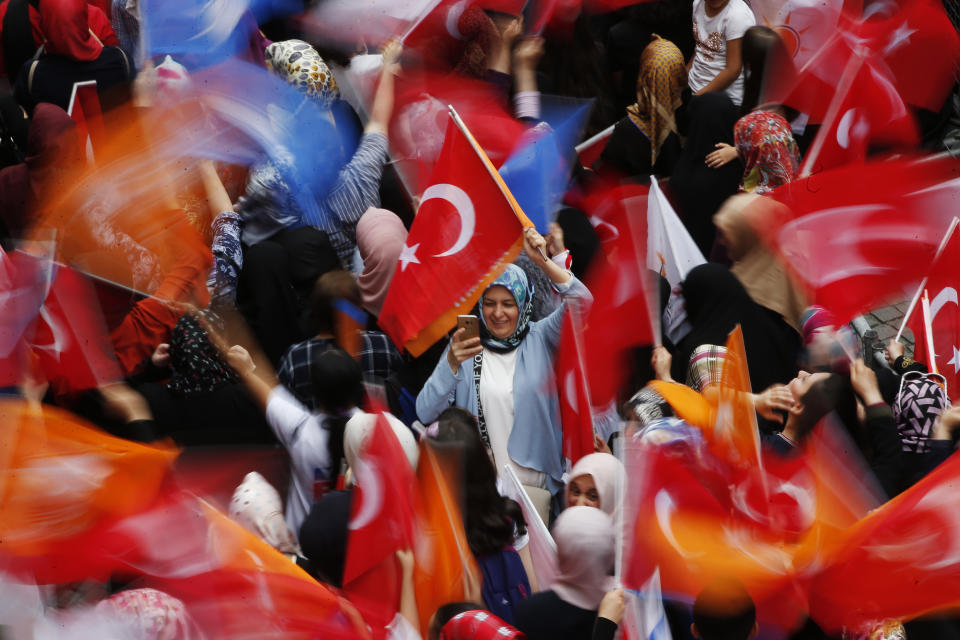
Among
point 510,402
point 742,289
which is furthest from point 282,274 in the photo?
point 742,289

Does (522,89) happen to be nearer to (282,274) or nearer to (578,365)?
(282,274)

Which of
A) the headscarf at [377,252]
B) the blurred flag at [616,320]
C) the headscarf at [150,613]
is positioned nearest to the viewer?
the headscarf at [150,613]

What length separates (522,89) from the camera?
670cm

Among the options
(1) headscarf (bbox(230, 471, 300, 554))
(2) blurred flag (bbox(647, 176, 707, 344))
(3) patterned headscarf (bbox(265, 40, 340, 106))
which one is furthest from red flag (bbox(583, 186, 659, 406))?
(3) patterned headscarf (bbox(265, 40, 340, 106))

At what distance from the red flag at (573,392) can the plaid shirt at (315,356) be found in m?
0.78

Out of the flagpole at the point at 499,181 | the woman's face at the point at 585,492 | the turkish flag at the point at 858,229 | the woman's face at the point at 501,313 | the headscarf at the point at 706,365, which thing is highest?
the flagpole at the point at 499,181

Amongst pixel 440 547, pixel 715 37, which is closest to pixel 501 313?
pixel 440 547

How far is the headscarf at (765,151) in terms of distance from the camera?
609 centimetres

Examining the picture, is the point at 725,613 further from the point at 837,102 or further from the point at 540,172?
the point at 837,102

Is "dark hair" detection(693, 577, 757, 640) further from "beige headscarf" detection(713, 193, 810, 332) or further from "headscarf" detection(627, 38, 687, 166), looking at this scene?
"headscarf" detection(627, 38, 687, 166)

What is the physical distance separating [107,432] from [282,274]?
111 cm

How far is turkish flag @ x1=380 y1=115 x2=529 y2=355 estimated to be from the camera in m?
5.39

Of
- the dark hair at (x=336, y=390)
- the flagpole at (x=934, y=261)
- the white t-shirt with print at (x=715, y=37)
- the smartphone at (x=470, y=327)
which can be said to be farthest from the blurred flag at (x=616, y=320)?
the white t-shirt with print at (x=715, y=37)

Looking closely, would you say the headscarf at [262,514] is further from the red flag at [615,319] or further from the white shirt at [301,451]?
the red flag at [615,319]
